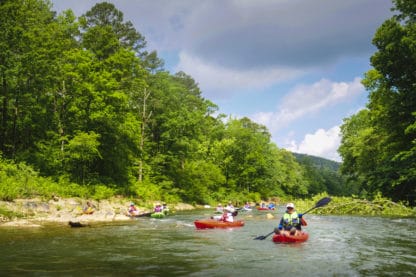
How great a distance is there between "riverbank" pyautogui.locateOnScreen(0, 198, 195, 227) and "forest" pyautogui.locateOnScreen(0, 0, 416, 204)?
31.2 inches

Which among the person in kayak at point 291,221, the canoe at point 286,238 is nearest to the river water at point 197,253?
the canoe at point 286,238

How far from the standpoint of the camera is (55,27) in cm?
3061

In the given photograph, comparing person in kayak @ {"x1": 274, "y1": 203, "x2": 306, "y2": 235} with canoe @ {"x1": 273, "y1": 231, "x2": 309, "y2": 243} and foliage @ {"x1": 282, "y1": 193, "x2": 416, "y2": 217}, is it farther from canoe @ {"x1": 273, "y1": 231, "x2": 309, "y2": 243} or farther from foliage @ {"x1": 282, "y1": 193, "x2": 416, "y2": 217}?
foliage @ {"x1": 282, "y1": 193, "x2": 416, "y2": 217}

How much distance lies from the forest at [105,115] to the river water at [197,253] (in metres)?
8.70

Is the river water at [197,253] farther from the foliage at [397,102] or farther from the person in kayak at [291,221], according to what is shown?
the foliage at [397,102]

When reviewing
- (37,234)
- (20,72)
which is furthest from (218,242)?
(20,72)

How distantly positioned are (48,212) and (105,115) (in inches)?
403

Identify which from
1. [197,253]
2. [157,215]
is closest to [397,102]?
[157,215]

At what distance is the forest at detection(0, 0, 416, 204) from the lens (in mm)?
26297

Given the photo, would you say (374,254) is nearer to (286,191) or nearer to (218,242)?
(218,242)

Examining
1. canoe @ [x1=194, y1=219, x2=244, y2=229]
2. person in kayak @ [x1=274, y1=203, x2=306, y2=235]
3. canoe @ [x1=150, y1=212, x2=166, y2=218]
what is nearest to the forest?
canoe @ [x1=150, y1=212, x2=166, y2=218]

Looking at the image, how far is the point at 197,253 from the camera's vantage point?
39.0ft

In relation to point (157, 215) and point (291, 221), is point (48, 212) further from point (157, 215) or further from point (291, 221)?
point (291, 221)

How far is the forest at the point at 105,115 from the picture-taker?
26297 millimetres
